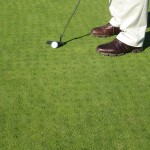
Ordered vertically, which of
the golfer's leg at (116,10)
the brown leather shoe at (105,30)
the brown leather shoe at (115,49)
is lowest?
the brown leather shoe at (105,30)

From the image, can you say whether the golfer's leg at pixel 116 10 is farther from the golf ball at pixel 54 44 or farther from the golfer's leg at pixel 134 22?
the golf ball at pixel 54 44

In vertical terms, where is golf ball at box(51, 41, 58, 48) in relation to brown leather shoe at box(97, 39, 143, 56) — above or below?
below

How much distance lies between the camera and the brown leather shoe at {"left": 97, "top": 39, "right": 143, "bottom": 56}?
8.18 ft

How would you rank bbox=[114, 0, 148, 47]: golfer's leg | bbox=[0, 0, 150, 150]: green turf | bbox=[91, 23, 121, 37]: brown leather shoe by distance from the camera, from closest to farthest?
bbox=[0, 0, 150, 150]: green turf → bbox=[114, 0, 148, 47]: golfer's leg → bbox=[91, 23, 121, 37]: brown leather shoe

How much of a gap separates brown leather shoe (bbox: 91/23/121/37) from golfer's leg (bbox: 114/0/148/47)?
24cm

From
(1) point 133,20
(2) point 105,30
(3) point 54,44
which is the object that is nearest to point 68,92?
(3) point 54,44

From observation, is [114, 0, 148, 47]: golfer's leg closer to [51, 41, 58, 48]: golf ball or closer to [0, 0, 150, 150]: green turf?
[0, 0, 150, 150]: green turf

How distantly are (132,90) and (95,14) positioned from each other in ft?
4.17

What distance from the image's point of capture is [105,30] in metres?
2.77

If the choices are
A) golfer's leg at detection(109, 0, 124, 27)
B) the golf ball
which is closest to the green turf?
the golf ball

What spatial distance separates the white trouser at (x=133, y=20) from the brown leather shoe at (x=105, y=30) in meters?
0.19

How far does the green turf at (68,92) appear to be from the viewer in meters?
1.75

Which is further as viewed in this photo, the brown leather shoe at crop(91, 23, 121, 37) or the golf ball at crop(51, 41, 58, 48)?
the brown leather shoe at crop(91, 23, 121, 37)

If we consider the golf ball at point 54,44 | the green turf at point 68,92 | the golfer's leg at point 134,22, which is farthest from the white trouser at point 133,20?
the golf ball at point 54,44
